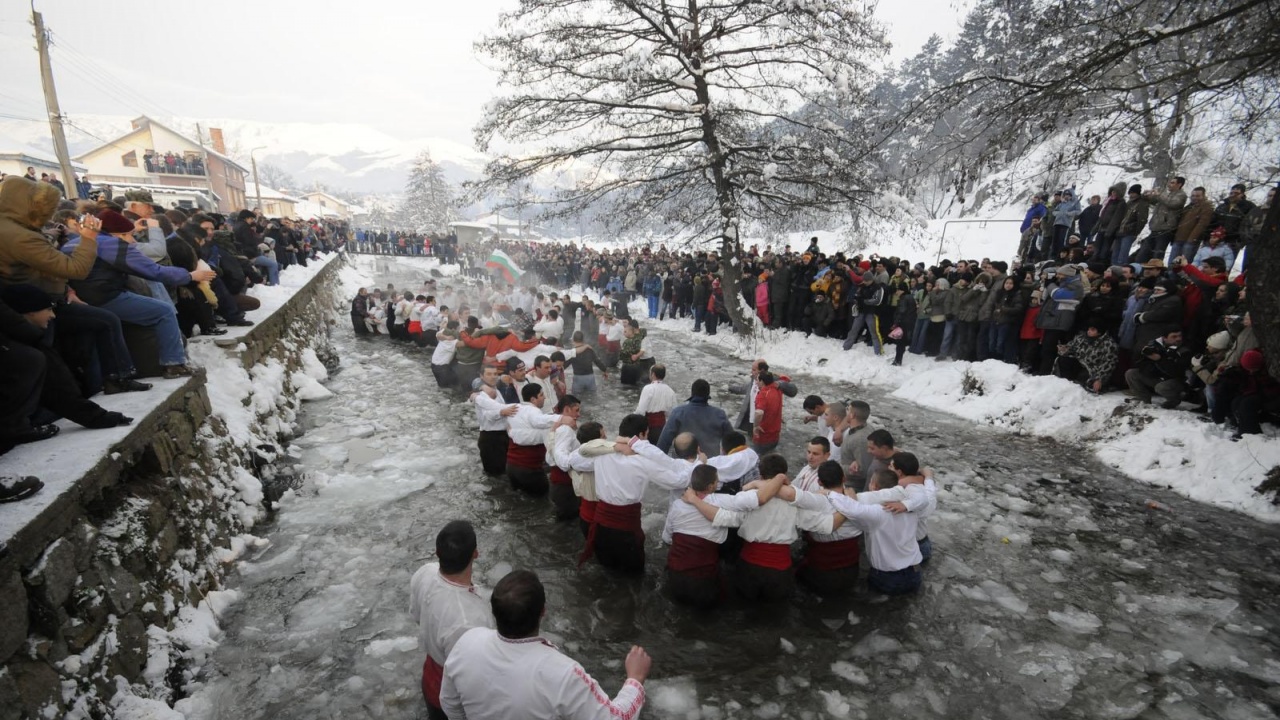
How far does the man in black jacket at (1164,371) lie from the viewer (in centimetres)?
708

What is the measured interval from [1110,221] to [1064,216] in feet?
5.48

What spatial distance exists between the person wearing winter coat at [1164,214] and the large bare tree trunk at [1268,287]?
6428 millimetres

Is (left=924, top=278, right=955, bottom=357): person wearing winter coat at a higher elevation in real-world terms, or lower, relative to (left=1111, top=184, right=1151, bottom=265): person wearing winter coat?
lower

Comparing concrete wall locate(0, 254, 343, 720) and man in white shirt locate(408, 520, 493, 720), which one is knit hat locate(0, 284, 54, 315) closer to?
concrete wall locate(0, 254, 343, 720)

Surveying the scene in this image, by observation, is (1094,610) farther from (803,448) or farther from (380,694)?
(380,694)

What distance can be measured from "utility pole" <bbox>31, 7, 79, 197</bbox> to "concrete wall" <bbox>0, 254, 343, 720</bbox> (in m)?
19.2

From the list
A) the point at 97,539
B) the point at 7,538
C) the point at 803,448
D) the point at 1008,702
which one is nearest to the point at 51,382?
the point at 97,539

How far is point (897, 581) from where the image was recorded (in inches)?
182

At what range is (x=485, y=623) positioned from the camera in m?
2.86

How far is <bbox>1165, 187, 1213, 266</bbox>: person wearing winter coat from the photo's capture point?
354 inches

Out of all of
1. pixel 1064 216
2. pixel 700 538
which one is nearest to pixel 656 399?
pixel 700 538

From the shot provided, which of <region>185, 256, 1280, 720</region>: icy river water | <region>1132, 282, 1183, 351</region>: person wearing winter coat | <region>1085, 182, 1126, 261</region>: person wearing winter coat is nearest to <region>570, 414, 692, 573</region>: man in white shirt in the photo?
<region>185, 256, 1280, 720</region>: icy river water

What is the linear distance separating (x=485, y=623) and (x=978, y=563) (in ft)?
15.2

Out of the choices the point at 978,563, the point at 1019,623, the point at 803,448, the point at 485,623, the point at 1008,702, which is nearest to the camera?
the point at 485,623
